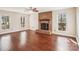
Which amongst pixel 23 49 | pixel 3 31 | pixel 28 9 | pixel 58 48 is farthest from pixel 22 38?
pixel 58 48

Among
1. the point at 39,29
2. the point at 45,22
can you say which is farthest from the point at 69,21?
the point at 39,29

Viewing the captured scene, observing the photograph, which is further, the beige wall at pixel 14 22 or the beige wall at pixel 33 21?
the beige wall at pixel 33 21

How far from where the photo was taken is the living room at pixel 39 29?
170 centimetres

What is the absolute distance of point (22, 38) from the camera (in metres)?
1.79

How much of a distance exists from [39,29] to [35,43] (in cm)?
26

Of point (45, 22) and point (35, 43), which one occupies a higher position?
point (45, 22)

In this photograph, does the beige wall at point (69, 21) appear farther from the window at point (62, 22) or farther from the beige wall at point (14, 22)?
the beige wall at point (14, 22)

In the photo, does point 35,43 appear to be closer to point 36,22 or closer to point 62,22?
point 36,22

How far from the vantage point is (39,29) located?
6.08 ft

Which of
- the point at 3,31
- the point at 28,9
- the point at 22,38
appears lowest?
the point at 22,38

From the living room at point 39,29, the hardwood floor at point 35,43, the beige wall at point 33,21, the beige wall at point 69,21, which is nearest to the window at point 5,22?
the living room at point 39,29

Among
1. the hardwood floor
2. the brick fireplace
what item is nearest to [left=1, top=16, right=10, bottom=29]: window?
the hardwood floor
